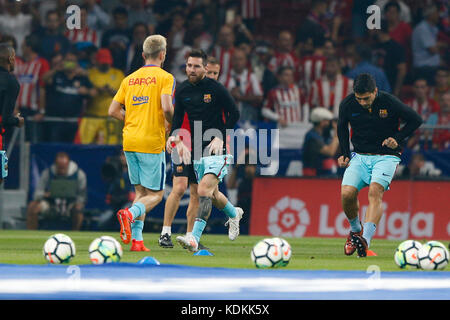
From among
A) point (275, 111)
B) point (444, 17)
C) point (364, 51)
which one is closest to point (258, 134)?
point (275, 111)

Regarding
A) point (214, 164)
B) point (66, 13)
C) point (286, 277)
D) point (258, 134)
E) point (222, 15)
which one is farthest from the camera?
point (222, 15)

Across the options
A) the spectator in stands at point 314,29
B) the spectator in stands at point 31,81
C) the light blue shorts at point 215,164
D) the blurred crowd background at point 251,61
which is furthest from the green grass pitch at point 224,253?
the spectator in stands at point 314,29

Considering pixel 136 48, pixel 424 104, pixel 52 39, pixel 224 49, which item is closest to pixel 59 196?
pixel 136 48

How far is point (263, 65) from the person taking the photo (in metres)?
20.2

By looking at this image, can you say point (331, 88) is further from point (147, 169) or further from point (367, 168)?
point (147, 169)

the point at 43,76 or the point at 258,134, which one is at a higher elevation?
the point at 43,76

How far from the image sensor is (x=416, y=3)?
22.5 meters

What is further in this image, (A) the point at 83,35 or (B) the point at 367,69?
(A) the point at 83,35

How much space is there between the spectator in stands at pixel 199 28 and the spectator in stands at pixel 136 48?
1.31 metres

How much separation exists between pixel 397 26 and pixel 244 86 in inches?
180

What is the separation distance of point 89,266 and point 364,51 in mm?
11645

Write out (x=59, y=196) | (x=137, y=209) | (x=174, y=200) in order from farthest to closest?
1. (x=59, y=196)
2. (x=174, y=200)
3. (x=137, y=209)

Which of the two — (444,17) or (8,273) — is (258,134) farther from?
(8,273)

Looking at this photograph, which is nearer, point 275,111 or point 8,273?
point 8,273
